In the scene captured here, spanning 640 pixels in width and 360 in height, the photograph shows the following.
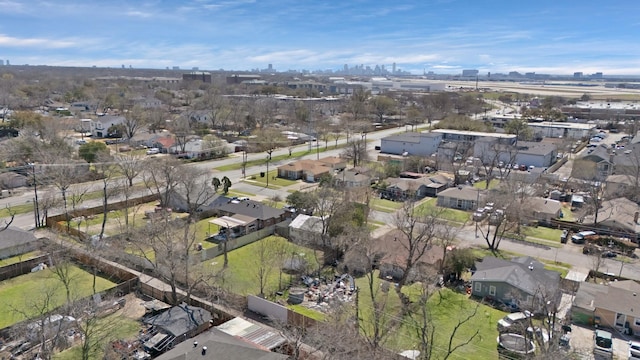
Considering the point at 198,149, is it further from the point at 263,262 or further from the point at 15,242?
the point at 263,262

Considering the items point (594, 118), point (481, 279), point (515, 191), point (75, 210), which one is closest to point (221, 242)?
point (75, 210)

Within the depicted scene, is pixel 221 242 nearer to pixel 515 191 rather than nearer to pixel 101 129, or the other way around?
pixel 515 191

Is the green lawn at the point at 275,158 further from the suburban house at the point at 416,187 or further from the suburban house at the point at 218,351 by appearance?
the suburban house at the point at 218,351

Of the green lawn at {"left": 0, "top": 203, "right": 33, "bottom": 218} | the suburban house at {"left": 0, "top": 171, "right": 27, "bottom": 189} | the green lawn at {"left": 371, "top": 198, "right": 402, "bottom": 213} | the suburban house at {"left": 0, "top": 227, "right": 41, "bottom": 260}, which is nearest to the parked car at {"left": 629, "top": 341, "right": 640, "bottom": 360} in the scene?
the green lawn at {"left": 371, "top": 198, "right": 402, "bottom": 213}

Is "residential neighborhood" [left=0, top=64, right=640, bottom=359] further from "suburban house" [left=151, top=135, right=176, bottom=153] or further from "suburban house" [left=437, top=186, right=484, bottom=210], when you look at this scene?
"suburban house" [left=151, top=135, right=176, bottom=153]

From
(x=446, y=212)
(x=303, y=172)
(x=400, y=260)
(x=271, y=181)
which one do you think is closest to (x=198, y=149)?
(x=271, y=181)
